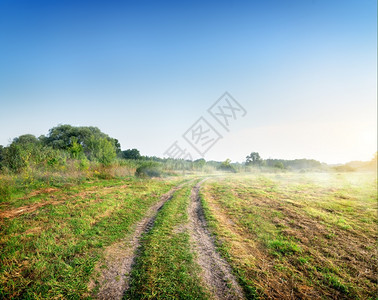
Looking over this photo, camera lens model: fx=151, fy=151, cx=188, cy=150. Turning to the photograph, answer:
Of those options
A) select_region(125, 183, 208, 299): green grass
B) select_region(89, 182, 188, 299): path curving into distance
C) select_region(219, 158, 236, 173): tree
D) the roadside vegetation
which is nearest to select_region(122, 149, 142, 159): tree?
select_region(219, 158, 236, 173): tree

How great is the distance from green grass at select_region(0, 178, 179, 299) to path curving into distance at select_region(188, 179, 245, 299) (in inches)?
108

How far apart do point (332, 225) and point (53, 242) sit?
11088mm

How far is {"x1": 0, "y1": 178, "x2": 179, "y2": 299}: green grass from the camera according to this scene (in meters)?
3.36

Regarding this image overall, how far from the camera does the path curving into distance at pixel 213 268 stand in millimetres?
3329

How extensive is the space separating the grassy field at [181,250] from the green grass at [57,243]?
2 centimetres

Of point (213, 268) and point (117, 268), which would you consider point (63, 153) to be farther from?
point (213, 268)

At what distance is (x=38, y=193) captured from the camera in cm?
1016

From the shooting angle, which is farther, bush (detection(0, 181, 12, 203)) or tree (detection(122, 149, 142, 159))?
tree (detection(122, 149, 142, 159))

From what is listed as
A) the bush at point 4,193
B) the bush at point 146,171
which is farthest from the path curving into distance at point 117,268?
the bush at point 146,171

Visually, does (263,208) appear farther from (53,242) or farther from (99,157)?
(99,157)

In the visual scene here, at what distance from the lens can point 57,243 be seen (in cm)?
498

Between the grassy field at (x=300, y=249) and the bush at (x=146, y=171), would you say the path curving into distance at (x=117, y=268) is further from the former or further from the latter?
the bush at (x=146, y=171)

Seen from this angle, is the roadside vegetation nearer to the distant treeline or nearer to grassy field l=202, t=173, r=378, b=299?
grassy field l=202, t=173, r=378, b=299

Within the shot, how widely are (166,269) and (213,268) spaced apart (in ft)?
4.07
